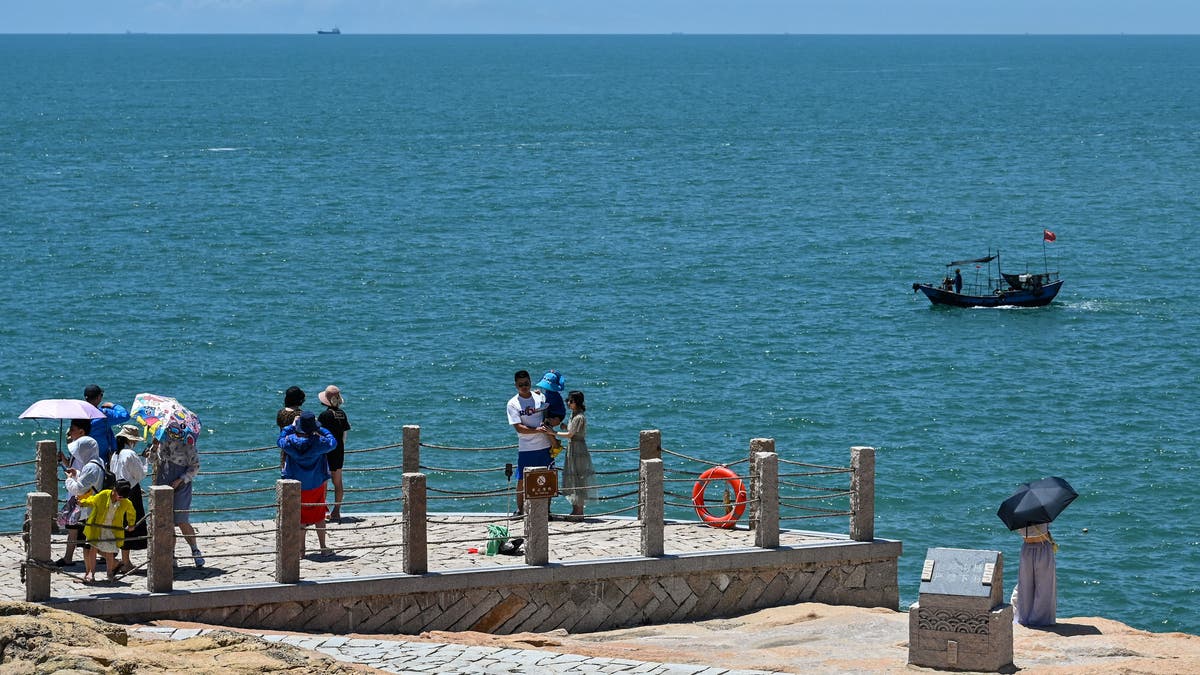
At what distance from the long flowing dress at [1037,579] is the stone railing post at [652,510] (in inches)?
133

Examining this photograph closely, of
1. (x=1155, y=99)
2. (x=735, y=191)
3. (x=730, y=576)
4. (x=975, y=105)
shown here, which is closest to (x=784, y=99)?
(x=975, y=105)

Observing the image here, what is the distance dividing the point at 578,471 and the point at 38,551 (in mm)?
5613

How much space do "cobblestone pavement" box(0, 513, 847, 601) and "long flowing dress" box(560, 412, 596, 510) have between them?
1.08 feet

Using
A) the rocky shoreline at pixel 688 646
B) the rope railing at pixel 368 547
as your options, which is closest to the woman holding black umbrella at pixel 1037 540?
the rocky shoreline at pixel 688 646

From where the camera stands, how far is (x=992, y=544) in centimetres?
2941

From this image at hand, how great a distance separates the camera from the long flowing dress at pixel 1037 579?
15578mm

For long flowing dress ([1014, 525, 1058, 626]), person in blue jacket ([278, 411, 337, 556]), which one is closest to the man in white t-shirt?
person in blue jacket ([278, 411, 337, 556])

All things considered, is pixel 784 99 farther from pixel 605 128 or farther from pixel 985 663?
pixel 985 663

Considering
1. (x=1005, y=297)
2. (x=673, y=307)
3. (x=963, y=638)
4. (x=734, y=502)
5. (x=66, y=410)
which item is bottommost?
(x=963, y=638)

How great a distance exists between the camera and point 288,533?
15391mm

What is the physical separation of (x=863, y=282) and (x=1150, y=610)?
34.1m

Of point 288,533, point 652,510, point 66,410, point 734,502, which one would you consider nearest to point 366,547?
point 288,533

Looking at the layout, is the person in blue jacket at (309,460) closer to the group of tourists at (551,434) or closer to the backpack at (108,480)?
the backpack at (108,480)

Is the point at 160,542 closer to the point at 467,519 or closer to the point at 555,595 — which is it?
the point at 555,595
